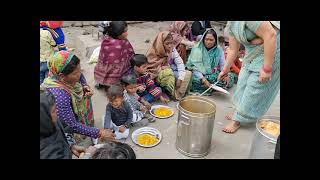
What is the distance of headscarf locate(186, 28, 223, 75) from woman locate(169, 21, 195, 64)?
36cm

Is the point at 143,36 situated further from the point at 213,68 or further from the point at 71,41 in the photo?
the point at 213,68

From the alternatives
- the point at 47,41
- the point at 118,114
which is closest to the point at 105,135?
the point at 118,114

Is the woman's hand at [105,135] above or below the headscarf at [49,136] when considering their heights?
below

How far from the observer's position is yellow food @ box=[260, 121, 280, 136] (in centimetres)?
243

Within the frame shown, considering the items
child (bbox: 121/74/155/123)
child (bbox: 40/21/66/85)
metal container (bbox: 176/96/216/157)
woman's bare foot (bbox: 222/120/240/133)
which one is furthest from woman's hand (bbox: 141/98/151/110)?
child (bbox: 40/21/66/85)

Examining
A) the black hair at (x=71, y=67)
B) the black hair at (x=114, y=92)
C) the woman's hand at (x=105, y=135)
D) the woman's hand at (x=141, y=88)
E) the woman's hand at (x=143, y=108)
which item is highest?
the black hair at (x=71, y=67)

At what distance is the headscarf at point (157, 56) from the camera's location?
3.70 meters

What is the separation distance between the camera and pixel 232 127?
129 inches

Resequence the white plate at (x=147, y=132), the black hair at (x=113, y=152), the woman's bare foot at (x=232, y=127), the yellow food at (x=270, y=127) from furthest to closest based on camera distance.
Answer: the woman's bare foot at (x=232, y=127) < the white plate at (x=147, y=132) < the yellow food at (x=270, y=127) < the black hair at (x=113, y=152)

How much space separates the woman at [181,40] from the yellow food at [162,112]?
106 centimetres

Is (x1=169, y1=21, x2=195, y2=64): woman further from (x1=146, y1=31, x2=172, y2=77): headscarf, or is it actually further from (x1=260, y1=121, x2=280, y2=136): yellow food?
(x1=260, y1=121, x2=280, y2=136): yellow food

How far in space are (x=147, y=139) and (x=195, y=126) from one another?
0.63 meters

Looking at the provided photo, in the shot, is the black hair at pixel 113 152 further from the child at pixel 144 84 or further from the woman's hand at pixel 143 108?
the child at pixel 144 84

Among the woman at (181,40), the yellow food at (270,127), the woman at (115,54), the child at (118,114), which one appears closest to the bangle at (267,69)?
the yellow food at (270,127)
